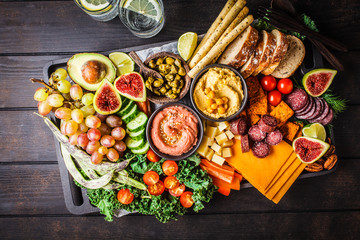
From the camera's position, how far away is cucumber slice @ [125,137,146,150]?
2061 millimetres

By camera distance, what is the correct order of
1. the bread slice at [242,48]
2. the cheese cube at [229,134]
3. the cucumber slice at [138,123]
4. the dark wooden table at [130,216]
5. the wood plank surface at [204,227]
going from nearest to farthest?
the bread slice at [242,48] → the cucumber slice at [138,123] → the cheese cube at [229,134] → the dark wooden table at [130,216] → the wood plank surface at [204,227]

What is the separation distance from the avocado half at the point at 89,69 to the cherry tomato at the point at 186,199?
3.81ft

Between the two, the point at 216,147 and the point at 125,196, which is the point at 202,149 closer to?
the point at 216,147

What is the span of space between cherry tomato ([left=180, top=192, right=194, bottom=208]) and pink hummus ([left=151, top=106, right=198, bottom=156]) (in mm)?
405

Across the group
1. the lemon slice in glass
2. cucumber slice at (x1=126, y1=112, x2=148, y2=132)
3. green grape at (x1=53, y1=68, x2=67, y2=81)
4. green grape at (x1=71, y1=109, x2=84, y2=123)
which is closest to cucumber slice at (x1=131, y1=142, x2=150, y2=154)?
cucumber slice at (x1=126, y1=112, x2=148, y2=132)

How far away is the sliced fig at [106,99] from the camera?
1.97m

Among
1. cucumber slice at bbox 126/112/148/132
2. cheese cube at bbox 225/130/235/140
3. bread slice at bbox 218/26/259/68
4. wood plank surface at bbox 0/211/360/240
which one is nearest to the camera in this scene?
bread slice at bbox 218/26/259/68

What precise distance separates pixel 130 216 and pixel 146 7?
1.96 metres

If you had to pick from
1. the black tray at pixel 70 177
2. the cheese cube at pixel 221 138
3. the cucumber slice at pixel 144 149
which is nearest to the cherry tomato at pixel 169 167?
the cucumber slice at pixel 144 149

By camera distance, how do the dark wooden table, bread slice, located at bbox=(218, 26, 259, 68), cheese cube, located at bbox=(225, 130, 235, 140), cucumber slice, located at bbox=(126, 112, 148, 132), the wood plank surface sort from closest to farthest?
bread slice, located at bbox=(218, 26, 259, 68) < cucumber slice, located at bbox=(126, 112, 148, 132) < cheese cube, located at bbox=(225, 130, 235, 140) < the dark wooden table < the wood plank surface

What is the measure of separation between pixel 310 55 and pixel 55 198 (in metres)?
2.78

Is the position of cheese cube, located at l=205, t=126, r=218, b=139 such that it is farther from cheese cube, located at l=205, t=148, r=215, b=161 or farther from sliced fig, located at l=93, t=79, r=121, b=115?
sliced fig, located at l=93, t=79, r=121, b=115

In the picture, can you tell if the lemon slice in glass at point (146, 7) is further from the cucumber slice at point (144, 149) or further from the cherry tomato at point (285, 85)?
the cherry tomato at point (285, 85)

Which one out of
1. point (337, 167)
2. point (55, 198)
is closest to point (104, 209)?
point (55, 198)
